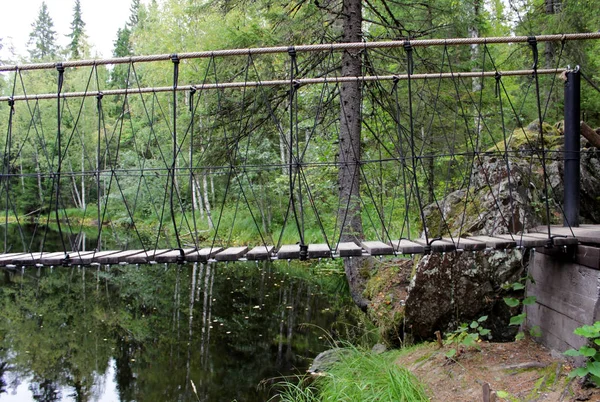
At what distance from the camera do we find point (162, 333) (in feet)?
17.0

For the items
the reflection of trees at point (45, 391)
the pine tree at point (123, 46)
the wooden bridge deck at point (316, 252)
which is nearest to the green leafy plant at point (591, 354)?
the wooden bridge deck at point (316, 252)

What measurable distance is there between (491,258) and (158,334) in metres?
3.61

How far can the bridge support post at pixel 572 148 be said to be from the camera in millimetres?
3004

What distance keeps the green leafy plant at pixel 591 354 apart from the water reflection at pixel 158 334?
2.38 metres

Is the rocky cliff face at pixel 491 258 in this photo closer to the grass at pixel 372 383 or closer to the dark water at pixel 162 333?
the grass at pixel 372 383

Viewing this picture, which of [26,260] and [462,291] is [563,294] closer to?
[462,291]

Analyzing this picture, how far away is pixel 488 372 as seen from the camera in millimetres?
2652

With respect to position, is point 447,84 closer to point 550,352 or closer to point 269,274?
point 550,352

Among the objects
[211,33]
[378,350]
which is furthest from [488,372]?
[211,33]

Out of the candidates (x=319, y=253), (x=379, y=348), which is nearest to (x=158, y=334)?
(x=379, y=348)

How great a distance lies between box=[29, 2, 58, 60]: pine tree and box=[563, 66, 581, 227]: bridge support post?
30.1m

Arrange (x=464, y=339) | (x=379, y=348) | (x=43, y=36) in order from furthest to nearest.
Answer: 1. (x=43, y=36)
2. (x=379, y=348)
3. (x=464, y=339)

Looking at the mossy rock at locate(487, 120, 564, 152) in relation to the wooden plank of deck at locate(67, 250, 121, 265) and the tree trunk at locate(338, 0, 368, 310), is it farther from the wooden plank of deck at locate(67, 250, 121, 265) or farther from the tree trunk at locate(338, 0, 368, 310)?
the wooden plank of deck at locate(67, 250, 121, 265)

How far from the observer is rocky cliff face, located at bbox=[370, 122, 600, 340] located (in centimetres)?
342
